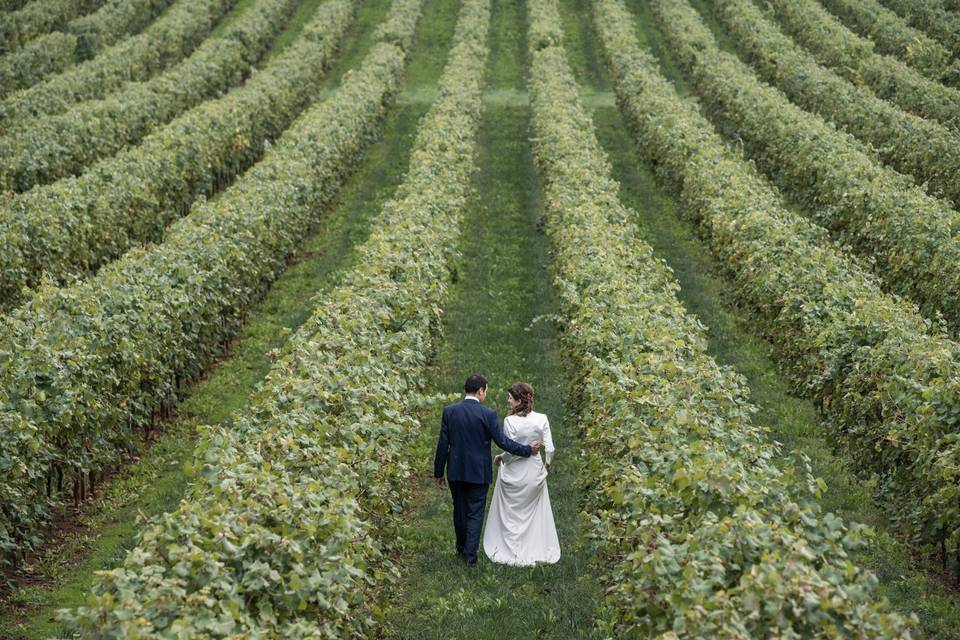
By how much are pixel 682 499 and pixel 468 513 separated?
3428 mm

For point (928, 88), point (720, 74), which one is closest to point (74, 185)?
point (720, 74)

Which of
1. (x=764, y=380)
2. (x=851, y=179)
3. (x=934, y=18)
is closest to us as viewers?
(x=764, y=380)

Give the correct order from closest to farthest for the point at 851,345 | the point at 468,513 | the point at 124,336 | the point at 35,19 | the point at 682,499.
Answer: the point at 682,499 < the point at 468,513 < the point at 851,345 < the point at 124,336 < the point at 35,19

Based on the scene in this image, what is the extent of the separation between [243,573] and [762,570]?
3459 millimetres

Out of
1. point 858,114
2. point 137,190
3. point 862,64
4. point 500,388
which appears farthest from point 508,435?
point 862,64

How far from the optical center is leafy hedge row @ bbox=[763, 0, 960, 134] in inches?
1282

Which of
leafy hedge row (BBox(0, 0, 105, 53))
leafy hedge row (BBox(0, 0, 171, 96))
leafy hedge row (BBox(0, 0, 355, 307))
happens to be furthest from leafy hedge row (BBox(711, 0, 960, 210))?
leafy hedge row (BBox(0, 0, 105, 53))

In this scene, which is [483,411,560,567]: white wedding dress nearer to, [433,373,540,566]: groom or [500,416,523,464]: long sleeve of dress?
[500,416,523,464]: long sleeve of dress

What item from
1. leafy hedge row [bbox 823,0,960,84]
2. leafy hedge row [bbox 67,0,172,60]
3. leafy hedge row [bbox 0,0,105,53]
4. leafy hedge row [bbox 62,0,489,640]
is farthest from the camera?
leafy hedge row [bbox 0,0,105,53]

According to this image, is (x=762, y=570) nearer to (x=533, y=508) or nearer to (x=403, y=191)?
(x=533, y=508)

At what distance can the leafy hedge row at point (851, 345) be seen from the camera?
11508mm

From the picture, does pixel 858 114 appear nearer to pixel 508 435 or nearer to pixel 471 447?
pixel 508 435

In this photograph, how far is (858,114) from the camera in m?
30.5

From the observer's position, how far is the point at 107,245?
2195 centimetres
